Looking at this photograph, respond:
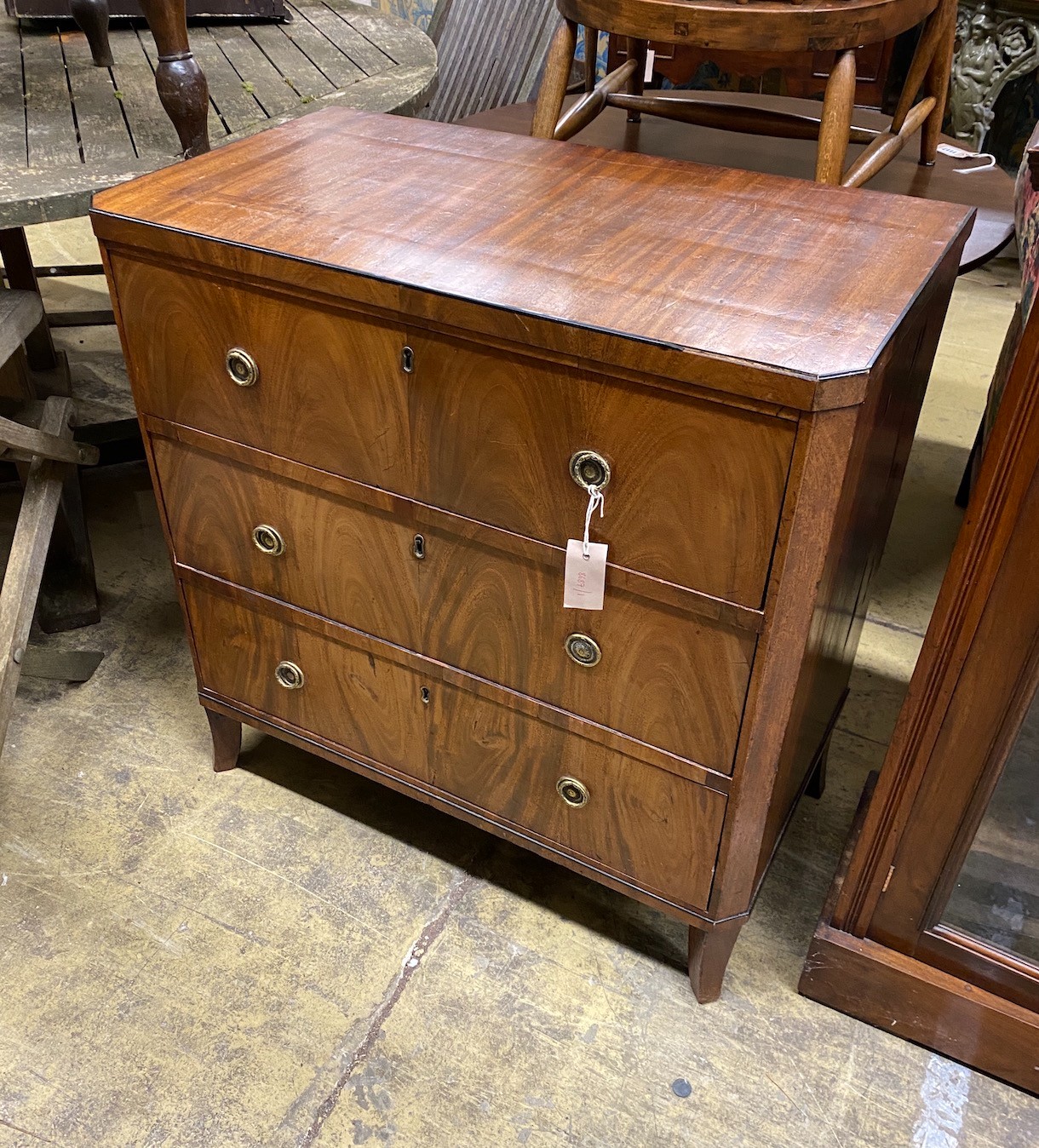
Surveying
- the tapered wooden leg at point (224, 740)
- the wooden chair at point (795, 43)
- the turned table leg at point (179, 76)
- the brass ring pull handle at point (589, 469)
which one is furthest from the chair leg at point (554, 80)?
the tapered wooden leg at point (224, 740)

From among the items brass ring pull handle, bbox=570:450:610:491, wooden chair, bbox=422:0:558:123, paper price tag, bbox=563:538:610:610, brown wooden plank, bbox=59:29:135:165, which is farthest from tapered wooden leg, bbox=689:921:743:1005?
wooden chair, bbox=422:0:558:123

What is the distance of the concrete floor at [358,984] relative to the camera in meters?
1.33

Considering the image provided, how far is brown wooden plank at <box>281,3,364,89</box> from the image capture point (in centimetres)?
221

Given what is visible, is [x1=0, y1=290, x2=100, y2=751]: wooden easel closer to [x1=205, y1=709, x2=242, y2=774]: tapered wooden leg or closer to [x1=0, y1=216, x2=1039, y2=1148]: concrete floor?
[x1=0, y1=216, x2=1039, y2=1148]: concrete floor

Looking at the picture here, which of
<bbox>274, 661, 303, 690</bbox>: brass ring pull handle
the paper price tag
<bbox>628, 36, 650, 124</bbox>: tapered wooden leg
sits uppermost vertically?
<bbox>628, 36, 650, 124</bbox>: tapered wooden leg

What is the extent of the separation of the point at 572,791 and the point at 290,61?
72.5 inches

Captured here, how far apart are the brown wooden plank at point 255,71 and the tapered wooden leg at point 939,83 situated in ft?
4.14

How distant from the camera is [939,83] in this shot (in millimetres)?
2072

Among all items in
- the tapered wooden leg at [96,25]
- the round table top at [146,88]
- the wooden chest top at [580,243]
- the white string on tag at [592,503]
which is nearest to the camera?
the wooden chest top at [580,243]

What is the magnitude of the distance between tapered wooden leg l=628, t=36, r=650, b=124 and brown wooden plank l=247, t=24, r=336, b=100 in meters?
0.72

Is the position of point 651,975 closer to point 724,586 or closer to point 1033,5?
point 724,586

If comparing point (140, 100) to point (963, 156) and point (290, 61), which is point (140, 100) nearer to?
point (290, 61)

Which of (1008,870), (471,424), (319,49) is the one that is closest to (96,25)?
(319,49)

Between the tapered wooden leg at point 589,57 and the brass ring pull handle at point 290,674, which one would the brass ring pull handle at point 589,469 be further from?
the tapered wooden leg at point 589,57
